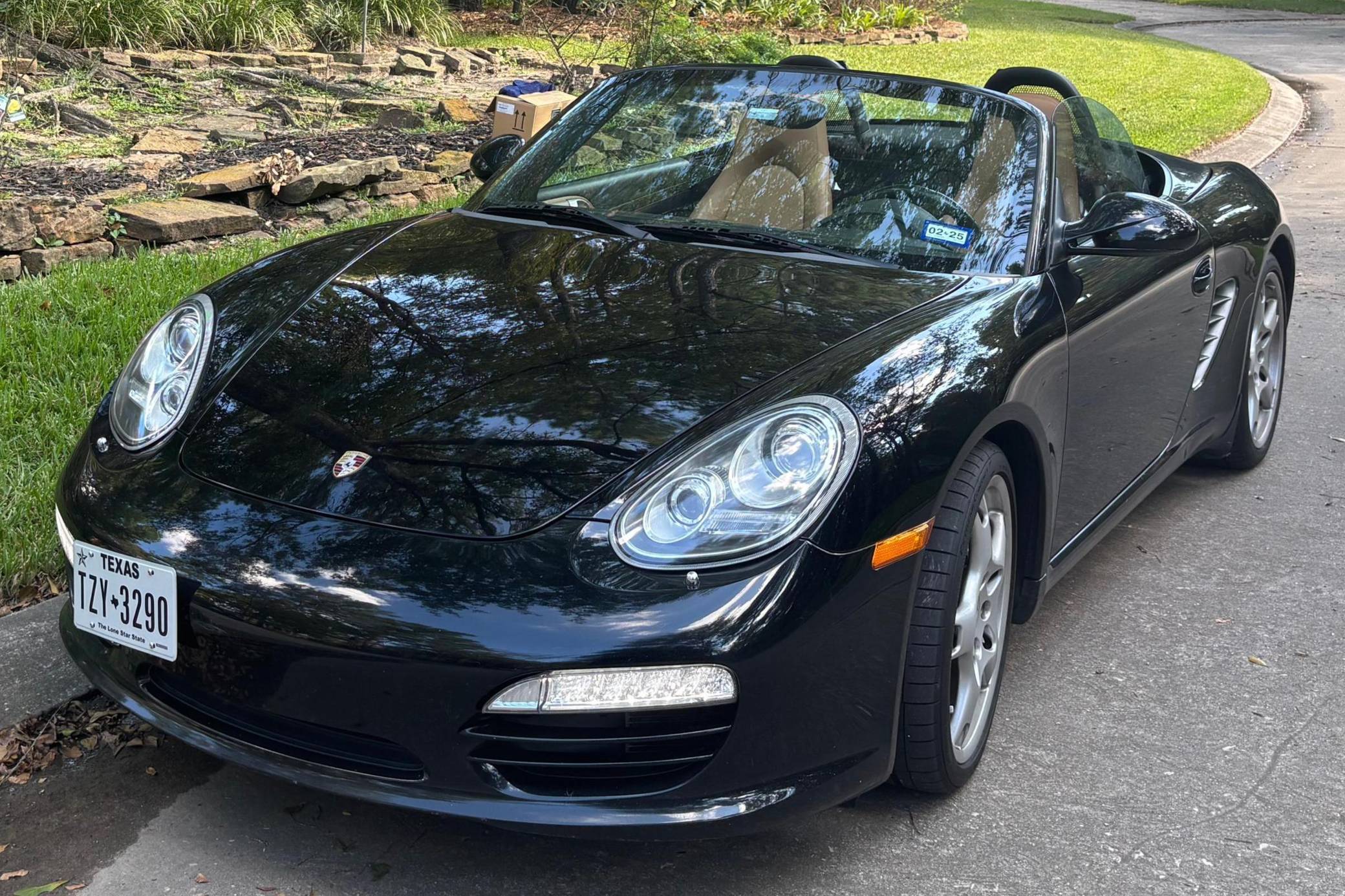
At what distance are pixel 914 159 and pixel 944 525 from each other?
1211mm

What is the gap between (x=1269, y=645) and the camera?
349 centimetres

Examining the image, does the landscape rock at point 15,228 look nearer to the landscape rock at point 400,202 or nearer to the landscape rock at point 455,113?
the landscape rock at point 400,202

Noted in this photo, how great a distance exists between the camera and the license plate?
231 cm

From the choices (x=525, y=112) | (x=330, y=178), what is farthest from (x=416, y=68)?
(x=330, y=178)

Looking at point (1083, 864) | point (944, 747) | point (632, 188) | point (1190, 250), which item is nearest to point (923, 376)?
point (944, 747)

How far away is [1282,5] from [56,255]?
3398 centimetres

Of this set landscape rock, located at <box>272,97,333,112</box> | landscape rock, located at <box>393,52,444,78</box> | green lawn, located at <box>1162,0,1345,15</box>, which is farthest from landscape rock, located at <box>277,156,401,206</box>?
green lawn, located at <box>1162,0,1345,15</box>

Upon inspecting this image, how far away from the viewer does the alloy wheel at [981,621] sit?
2674 mm

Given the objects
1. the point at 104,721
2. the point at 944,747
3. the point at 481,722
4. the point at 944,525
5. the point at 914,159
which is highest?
the point at 914,159

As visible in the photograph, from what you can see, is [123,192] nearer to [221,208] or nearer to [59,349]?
[221,208]

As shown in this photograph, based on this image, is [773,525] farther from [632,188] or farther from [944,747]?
[632,188]

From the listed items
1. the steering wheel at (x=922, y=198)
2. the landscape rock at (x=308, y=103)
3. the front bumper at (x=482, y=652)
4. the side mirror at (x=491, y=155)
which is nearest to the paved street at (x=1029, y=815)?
the front bumper at (x=482, y=652)

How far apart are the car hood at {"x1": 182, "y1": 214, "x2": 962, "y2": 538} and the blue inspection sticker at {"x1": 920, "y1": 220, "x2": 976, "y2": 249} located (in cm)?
16

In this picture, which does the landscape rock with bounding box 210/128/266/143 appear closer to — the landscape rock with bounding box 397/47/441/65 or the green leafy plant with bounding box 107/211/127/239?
the green leafy plant with bounding box 107/211/127/239
